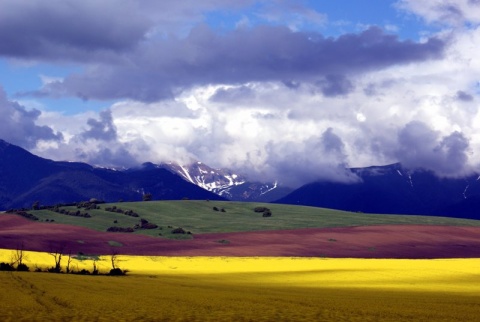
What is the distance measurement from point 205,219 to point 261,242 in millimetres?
40872

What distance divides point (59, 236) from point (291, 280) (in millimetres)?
47271

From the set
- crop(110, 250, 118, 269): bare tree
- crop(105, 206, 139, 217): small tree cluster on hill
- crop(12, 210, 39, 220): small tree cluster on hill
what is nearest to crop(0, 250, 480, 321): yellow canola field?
crop(110, 250, 118, 269): bare tree

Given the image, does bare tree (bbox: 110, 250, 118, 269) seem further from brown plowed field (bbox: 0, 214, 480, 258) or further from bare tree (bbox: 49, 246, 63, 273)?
brown plowed field (bbox: 0, 214, 480, 258)

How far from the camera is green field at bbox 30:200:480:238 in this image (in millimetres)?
118250

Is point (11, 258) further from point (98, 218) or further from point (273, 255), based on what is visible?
point (98, 218)

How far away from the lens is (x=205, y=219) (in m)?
137

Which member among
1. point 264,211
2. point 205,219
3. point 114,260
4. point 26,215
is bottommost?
point 114,260

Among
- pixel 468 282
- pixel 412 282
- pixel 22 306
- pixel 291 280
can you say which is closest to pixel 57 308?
pixel 22 306

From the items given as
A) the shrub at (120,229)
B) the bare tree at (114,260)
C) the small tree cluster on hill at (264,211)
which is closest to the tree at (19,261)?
the bare tree at (114,260)

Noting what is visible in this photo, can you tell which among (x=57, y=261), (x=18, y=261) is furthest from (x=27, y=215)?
(x=18, y=261)

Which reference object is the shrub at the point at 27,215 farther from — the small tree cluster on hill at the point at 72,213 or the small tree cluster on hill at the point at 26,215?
the small tree cluster on hill at the point at 72,213

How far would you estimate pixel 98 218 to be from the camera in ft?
404

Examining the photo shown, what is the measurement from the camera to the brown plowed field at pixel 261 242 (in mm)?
87250

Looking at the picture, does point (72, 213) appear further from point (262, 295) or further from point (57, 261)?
point (262, 295)
